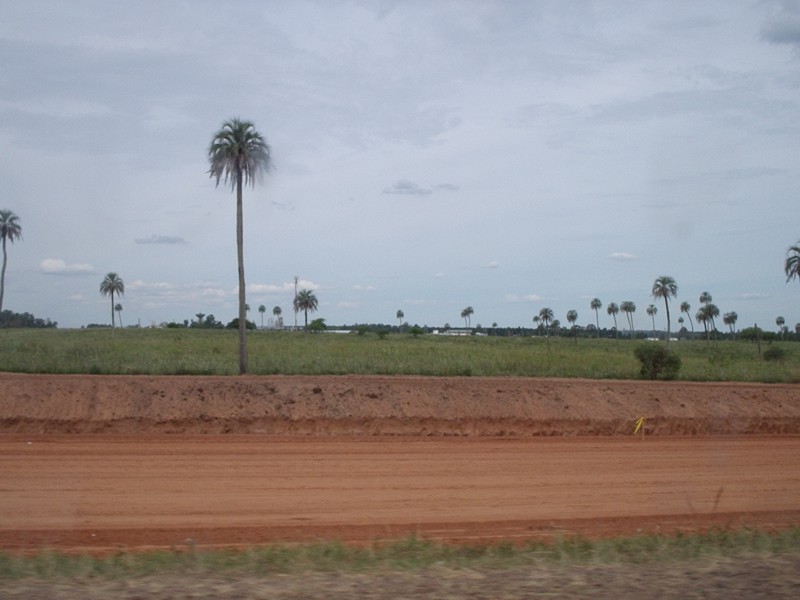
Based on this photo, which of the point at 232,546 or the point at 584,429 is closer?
the point at 232,546

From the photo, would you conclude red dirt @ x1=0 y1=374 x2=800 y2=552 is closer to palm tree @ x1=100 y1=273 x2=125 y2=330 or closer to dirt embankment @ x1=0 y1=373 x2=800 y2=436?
dirt embankment @ x1=0 y1=373 x2=800 y2=436

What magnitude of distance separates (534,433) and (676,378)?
12.9m

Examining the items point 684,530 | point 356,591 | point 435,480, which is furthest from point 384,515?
point 356,591

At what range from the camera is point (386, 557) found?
10094 mm

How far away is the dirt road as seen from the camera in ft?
46.8

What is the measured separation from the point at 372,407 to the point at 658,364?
1625 centimetres

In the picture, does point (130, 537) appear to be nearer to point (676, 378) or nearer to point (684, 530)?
point (684, 530)

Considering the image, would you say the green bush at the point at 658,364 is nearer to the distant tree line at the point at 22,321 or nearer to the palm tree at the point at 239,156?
the palm tree at the point at 239,156

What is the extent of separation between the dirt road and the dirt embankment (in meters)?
1.27

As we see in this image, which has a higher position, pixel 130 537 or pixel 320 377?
pixel 320 377

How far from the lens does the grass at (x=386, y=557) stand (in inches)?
354

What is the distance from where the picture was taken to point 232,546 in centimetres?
1256

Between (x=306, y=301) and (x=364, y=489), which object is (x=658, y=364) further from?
(x=306, y=301)

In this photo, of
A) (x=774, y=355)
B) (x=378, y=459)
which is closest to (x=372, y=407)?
(x=378, y=459)
